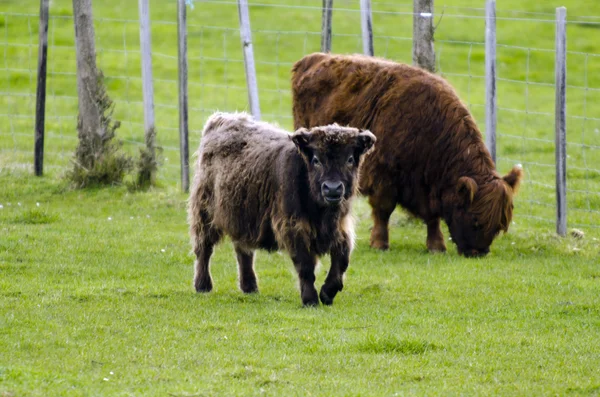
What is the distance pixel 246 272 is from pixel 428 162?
3.12 m

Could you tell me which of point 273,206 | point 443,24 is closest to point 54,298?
point 273,206

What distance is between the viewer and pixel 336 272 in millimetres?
8344

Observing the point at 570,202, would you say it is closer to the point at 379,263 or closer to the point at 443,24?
the point at 379,263

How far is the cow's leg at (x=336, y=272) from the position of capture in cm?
833

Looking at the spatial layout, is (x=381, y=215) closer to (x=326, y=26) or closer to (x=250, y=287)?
(x=250, y=287)

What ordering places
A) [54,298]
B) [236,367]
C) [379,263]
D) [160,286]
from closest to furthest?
[236,367] → [54,298] → [160,286] → [379,263]

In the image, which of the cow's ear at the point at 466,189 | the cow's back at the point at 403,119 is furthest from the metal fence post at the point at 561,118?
the cow's ear at the point at 466,189

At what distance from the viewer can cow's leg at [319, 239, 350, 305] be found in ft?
27.3

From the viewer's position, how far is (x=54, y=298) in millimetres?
8227

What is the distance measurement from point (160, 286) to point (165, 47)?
24.3 metres

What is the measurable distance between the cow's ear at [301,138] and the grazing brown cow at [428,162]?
10.8 ft

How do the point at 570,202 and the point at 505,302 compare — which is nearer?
the point at 505,302

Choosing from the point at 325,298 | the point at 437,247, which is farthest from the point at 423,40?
the point at 325,298

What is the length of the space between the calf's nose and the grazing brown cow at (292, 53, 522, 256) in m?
3.32
